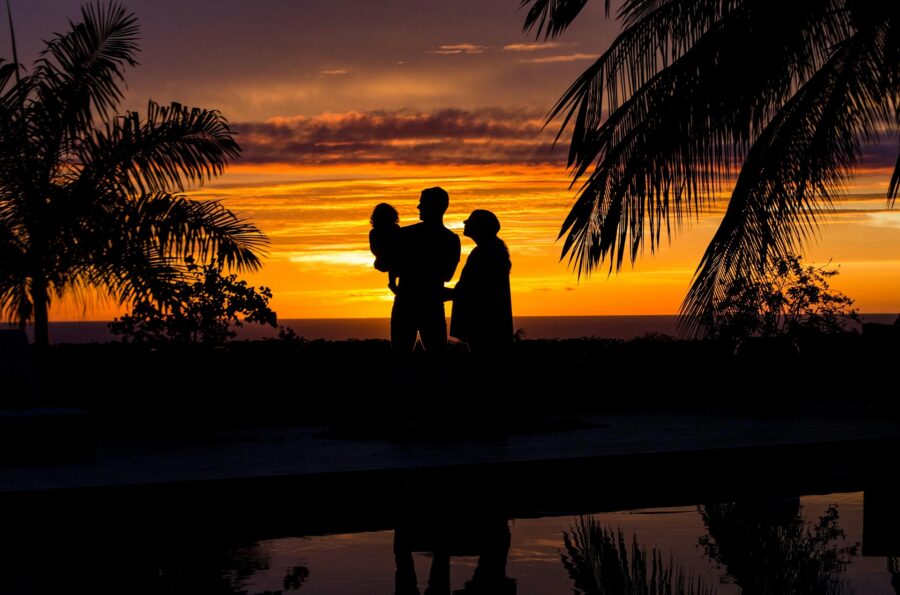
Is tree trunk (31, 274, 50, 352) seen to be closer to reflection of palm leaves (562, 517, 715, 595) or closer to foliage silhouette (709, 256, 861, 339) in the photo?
foliage silhouette (709, 256, 861, 339)

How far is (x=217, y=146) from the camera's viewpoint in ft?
45.6

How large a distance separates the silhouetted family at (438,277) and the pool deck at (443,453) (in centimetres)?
100

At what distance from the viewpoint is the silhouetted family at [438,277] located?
1112cm

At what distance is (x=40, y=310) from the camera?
1351 cm

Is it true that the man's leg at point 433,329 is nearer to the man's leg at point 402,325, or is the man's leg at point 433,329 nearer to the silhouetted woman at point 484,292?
the man's leg at point 402,325

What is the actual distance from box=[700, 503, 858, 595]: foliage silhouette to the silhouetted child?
3992 mm

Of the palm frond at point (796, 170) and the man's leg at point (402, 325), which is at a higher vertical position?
the palm frond at point (796, 170)

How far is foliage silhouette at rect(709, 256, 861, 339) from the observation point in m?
14.8

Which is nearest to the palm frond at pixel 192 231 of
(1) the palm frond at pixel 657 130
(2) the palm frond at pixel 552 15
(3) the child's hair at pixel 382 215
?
(3) the child's hair at pixel 382 215

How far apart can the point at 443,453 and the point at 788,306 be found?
6792 mm

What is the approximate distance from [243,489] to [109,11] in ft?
28.4

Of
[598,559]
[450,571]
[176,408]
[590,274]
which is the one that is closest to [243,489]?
[450,571]

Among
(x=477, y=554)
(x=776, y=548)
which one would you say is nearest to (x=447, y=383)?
(x=477, y=554)

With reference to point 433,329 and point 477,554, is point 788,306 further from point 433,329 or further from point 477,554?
point 477,554
